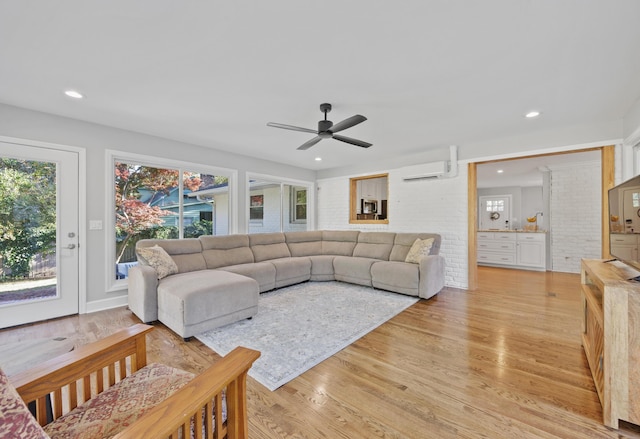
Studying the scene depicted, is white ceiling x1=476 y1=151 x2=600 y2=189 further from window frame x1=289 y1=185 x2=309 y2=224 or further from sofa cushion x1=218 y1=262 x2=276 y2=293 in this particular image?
sofa cushion x1=218 y1=262 x2=276 y2=293

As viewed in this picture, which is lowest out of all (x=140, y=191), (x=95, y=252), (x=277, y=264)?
(x=277, y=264)

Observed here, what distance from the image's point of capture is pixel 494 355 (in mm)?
2227

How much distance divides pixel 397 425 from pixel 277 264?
3009mm

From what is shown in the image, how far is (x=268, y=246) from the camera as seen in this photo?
4871mm

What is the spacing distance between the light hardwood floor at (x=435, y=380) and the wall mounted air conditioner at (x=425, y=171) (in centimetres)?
234

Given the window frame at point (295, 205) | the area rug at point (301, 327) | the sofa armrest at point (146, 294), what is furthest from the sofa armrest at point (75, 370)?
the window frame at point (295, 205)

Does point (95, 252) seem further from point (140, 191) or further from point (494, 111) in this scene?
point (494, 111)

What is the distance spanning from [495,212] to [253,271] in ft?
25.9

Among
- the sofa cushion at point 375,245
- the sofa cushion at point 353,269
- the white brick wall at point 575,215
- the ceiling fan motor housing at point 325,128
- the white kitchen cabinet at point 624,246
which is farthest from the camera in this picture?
the white brick wall at point 575,215

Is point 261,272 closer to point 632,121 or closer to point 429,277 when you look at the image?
point 429,277

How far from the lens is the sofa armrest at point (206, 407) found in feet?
2.54

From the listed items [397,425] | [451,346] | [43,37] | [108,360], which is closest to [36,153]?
[43,37]

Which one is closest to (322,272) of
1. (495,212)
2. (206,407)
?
(206,407)

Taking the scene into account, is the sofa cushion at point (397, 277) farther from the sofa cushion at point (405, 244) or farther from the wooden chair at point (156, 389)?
the wooden chair at point (156, 389)
